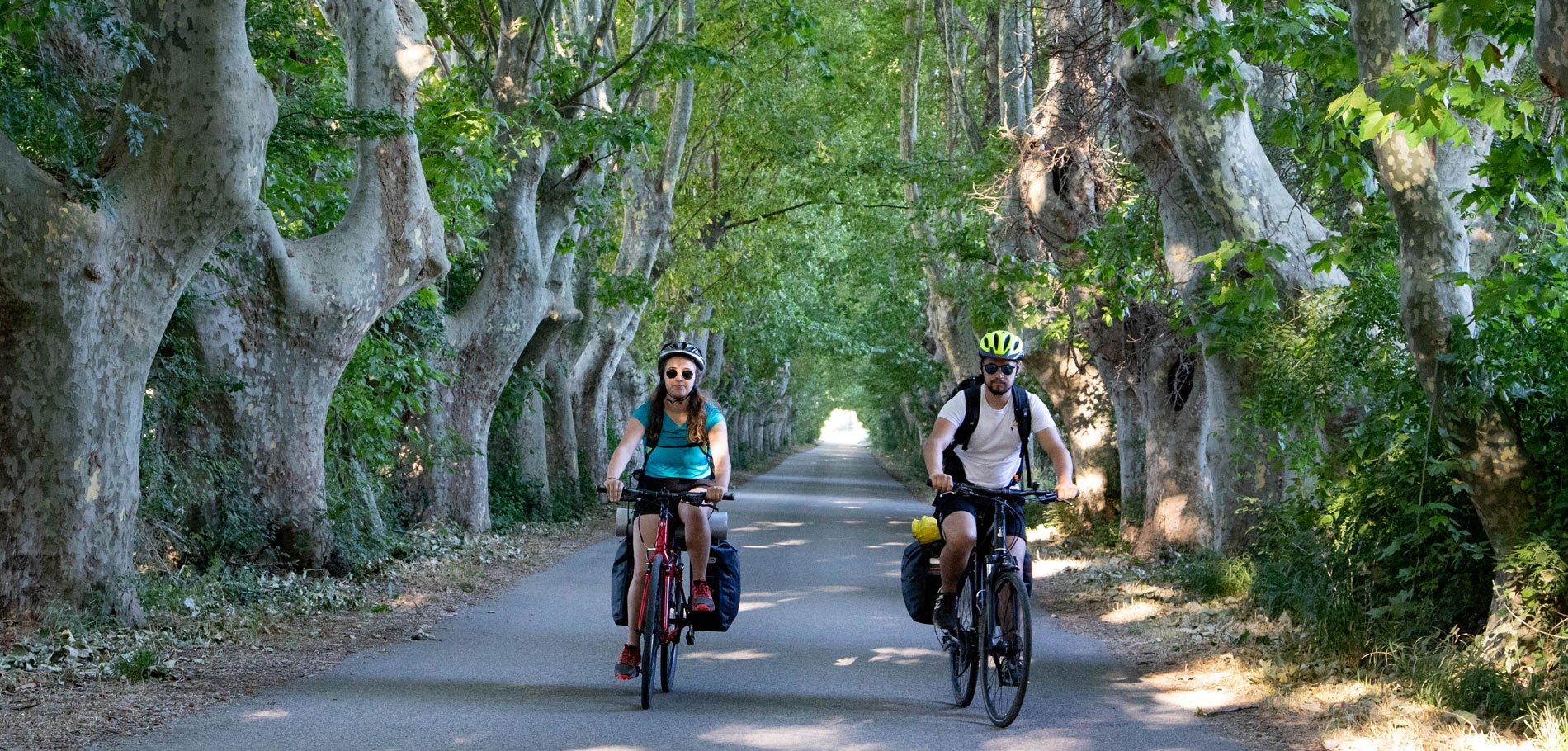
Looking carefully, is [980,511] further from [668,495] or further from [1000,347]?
[668,495]

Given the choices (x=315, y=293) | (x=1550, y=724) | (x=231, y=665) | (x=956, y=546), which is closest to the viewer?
(x=1550, y=724)

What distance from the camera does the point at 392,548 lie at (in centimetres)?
1329

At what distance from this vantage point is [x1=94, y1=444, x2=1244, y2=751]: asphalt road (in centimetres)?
588

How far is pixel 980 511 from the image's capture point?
22.7 ft

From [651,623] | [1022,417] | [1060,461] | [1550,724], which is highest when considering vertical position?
[1022,417]

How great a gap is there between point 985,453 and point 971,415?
0.22 metres

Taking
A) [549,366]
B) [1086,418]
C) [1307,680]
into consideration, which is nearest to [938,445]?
[1307,680]

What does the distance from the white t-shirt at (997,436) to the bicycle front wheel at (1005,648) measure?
0.66m

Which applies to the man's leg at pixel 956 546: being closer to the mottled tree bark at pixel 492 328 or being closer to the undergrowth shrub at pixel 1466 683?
the undergrowth shrub at pixel 1466 683

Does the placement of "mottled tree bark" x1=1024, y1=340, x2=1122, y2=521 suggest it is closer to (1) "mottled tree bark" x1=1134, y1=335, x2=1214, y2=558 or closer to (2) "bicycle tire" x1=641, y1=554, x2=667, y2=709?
(1) "mottled tree bark" x1=1134, y1=335, x2=1214, y2=558

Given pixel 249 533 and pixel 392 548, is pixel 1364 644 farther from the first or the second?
pixel 392 548

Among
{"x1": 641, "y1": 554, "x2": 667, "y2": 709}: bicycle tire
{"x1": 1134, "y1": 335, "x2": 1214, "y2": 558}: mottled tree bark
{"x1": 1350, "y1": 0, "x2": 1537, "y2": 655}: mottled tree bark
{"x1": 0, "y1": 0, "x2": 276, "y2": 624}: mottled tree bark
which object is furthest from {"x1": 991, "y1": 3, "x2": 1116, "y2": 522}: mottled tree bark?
→ {"x1": 641, "y1": 554, "x2": 667, "y2": 709}: bicycle tire

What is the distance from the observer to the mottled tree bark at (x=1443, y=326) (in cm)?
661

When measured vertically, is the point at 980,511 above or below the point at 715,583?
above
